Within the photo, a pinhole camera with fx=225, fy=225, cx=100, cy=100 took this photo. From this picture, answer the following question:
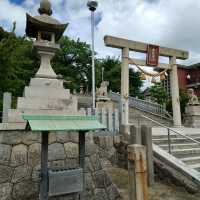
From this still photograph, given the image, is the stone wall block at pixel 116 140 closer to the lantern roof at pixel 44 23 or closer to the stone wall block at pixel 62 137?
the stone wall block at pixel 62 137

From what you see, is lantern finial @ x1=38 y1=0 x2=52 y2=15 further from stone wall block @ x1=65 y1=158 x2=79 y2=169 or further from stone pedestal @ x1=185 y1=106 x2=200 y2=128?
stone pedestal @ x1=185 y1=106 x2=200 y2=128

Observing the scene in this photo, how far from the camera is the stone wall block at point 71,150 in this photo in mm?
4703

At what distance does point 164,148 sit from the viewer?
714 cm

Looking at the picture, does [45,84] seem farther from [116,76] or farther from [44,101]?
[116,76]

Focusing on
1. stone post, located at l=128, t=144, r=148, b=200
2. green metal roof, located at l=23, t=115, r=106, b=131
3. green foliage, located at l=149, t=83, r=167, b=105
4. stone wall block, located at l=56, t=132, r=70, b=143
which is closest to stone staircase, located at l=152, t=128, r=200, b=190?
stone post, located at l=128, t=144, r=148, b=200

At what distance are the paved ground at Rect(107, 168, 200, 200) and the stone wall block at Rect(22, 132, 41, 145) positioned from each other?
229cm

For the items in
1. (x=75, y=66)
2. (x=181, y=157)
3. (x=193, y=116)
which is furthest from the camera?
(x=75, y=66)

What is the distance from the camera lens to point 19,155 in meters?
4.23

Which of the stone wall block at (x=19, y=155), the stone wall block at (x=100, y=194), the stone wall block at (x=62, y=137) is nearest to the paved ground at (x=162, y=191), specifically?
the stone wall block at (x=100, y=194)

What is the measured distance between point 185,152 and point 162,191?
78.1 inches

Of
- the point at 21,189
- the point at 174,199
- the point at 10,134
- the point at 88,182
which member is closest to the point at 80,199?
the point at 88,182

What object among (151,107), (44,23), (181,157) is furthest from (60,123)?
(151,107)

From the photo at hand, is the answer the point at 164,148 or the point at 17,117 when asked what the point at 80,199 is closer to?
the point at 17,117

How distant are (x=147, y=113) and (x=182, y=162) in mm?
9616
